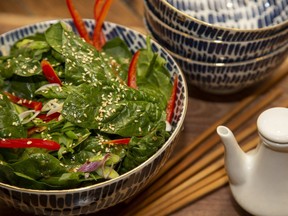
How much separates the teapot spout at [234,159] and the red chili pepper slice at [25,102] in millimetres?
362

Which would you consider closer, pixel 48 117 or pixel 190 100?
pixel 48 117

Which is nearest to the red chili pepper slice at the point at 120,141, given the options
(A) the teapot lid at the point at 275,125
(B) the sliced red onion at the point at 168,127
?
(B) the sliced red onion at the point at 168,127

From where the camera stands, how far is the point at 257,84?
4.35 feet

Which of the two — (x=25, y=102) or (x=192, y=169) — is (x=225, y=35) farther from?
(x=25, y=102)

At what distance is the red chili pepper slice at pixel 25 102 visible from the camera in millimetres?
1048

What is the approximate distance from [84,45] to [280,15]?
43cm

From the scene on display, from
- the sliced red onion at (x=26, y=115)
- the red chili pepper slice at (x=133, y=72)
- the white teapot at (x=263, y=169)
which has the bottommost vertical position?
the white teapot at (x=263, y=169)

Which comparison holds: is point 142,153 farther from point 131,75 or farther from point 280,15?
point 280,15

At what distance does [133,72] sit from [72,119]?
218 mm

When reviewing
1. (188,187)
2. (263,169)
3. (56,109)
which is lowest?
(188,187)

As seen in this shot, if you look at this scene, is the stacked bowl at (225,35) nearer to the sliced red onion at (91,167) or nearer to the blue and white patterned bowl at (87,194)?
the blue and white patterned bowl at (87,194)

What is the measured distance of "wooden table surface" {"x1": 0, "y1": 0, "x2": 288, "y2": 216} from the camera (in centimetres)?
107

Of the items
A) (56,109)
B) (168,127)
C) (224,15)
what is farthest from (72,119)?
(224,15)

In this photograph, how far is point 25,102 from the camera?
1.07 m
